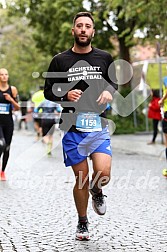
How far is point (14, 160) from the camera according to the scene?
15844 mm

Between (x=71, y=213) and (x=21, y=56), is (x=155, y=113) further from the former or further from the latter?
(x=21, y=56)

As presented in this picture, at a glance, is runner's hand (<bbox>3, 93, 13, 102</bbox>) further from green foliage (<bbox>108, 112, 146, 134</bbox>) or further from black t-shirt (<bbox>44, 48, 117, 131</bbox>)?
green foliage (<bbox>108, 112, 146, 134</bbox>)

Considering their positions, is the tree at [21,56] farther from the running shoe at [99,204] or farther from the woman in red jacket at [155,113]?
the running shoe at [99,204]

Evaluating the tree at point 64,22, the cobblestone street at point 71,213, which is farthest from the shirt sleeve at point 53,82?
the tree at point 64,22

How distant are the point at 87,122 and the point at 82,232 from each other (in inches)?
39.5

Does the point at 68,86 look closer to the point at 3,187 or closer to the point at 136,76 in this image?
the point at 3,187

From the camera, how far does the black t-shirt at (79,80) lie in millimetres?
5984

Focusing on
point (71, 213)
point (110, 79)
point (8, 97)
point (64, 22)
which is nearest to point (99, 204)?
point (110, 79)

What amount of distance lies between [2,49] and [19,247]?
45.8 meters

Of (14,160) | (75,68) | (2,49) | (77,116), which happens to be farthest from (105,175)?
(2,49)

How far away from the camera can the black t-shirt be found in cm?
598

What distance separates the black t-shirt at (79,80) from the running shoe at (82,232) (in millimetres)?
890

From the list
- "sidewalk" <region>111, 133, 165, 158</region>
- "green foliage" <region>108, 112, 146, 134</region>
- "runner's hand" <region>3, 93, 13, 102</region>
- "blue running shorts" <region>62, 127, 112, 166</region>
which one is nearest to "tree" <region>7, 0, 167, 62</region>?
"green foliage" <region>108, 112, 146, 134</region>

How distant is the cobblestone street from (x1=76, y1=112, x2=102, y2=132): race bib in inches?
40.0
